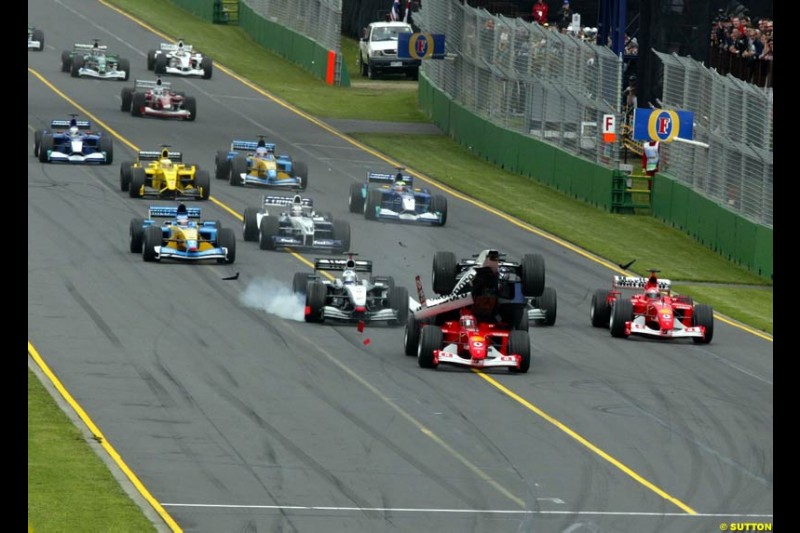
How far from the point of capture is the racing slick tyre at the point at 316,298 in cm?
2723

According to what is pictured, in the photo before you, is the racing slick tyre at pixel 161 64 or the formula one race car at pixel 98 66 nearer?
the formula one race car at pixel 98 66

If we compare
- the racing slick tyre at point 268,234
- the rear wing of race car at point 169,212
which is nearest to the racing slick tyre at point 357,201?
the racing slick tyre at point 268,234

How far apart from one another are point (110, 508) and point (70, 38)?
53.4 m

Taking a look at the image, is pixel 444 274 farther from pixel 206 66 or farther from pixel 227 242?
pixel 206 66

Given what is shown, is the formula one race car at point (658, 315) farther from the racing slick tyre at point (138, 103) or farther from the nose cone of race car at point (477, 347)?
the racing slick tyre at point (138, 103)

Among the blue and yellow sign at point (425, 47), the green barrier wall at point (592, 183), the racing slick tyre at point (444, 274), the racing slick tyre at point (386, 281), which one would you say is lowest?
the green barrier wall at point (592, 183)

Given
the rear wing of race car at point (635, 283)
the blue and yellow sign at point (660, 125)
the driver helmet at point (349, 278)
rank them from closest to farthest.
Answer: the driver helmet at point (349, 278), the rear wing of race car at point (635, 283), the blue and yellow sign at point (660, 125)

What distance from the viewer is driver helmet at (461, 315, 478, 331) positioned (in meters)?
24.6

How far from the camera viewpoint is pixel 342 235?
33844 millimetres

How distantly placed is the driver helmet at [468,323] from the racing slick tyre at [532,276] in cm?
88

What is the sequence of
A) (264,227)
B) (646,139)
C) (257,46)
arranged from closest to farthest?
(264,227) < (646,139) < (257,46)

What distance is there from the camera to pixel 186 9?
78312 millimetres
